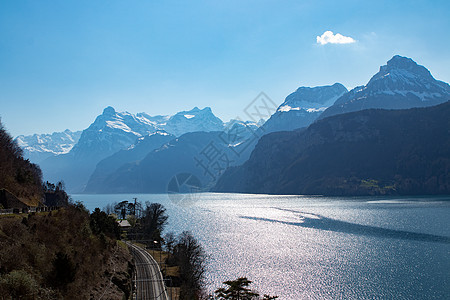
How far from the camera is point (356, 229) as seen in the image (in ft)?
358

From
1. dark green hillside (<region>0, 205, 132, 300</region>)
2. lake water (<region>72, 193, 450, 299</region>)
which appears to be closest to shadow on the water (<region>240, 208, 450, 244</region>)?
lake water (<region>72, 193, 450, 299</region>)

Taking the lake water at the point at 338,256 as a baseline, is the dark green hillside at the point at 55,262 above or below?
above

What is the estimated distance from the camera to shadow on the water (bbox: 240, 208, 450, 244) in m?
90.5

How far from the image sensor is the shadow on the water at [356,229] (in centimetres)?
9054

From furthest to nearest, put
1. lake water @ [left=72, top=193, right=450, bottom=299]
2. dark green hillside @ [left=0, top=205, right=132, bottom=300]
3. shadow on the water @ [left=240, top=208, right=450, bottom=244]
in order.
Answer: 1. shadow on the water @ [left=240, top=208, right=450, bottom=244]
2. lake water @ [left=72, top=193, right=450, bottom=299]
3. dark green hillside @ [left=0, top=205, right=132, bottom=300]

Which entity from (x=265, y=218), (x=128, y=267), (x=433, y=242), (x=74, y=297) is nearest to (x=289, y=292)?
(x=128, y=267)

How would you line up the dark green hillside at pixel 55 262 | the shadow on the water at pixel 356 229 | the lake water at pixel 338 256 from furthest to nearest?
the shadow on the water at pixel 356 229 → the lake water at pixel 338 256 → the dark green hillside at pixel 55 262

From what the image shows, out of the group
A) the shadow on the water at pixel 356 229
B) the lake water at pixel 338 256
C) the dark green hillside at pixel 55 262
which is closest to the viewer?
the dark green hillside at pixel 55 262

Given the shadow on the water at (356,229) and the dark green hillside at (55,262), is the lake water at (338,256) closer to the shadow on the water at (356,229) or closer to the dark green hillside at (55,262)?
the shadow on the water at (356,229)

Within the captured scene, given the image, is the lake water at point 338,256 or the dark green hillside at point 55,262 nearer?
the dark green hillside at point 55,262

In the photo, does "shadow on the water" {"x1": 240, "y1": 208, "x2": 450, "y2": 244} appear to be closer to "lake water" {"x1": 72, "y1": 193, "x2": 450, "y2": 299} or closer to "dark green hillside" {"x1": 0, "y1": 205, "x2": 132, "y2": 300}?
"lake water" {"x1": 72, "y1": 193, "x2": 450, "y2": 299}

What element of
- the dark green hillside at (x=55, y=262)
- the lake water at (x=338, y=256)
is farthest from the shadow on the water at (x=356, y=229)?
the dark green hillside at (x=55, y=262)

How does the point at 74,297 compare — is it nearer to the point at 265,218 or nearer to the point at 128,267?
the point at 128,267

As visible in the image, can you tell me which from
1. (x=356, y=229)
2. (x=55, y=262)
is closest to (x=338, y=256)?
(x=356, y=229)
